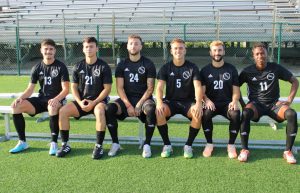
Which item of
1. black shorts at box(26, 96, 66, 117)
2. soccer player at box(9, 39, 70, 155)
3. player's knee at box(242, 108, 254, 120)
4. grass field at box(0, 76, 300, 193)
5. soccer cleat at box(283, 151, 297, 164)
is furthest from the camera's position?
black shorts at box(26, 96, 66, 117)

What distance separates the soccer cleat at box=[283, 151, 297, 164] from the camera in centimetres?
404

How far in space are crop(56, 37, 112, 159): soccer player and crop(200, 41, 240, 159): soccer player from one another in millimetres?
1240

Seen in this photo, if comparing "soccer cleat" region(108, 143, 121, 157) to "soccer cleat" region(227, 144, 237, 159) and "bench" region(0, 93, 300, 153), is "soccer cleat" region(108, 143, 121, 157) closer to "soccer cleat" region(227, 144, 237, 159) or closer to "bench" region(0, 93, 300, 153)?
"bench" region(0, 93, 300, 153)

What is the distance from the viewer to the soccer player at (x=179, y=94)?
433cm

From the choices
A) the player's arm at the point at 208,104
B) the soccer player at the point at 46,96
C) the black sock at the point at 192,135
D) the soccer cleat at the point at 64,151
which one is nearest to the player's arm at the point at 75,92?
the soccer player at the point at 46,96

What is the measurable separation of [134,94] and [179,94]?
23.9 inches

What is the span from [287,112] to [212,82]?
0.95m

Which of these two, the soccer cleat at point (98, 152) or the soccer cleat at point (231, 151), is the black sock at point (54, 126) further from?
the soccer cleat at point (231, 151)

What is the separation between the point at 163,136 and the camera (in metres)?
4.41

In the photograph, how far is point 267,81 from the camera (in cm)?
450

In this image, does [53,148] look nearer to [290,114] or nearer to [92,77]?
[92,77]

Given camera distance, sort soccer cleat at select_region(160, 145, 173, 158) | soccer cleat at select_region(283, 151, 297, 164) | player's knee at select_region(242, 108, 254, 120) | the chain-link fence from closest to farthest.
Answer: soccer cleat at select_region(283, 151, 297, 164) < player's knee at select_region(242, 108, 254, 120) < soccer cleat at select_region(160, 145, 173, 158) < the chain-link fence

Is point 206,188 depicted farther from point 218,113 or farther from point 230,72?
point 230,72

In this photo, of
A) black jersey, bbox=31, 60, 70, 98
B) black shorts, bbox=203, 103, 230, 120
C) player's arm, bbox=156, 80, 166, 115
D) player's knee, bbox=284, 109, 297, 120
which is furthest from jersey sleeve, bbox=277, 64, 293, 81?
black jersey, bbox=31, 60, 70, 98
